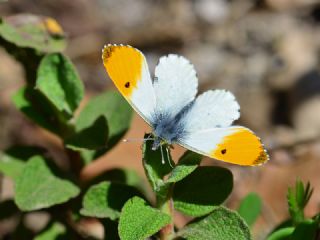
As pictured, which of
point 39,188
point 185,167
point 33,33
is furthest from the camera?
point 33,33

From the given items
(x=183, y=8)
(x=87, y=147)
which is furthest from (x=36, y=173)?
(x=183, y=8)

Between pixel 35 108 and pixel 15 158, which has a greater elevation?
pixel 35 108

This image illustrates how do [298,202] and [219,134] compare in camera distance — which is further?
[298,202]

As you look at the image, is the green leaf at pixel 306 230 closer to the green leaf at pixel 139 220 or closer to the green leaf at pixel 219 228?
the green leaf at pixel 219 228

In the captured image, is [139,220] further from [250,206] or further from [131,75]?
[250,206]

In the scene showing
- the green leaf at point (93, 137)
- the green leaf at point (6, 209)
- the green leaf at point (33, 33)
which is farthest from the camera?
the green leaf at point (6, 209)

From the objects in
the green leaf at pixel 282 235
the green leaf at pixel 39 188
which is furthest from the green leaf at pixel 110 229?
the green leaf at pixel 282 235

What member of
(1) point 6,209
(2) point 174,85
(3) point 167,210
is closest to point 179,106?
(2) point 174,85
